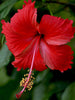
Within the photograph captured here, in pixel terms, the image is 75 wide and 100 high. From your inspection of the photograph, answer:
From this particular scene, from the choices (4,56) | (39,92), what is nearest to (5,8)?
(4,56)

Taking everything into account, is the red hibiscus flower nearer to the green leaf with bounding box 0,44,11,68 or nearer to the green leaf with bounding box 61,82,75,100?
the green leaf with bounding box 0,44,11,68

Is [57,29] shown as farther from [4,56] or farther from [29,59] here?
Answer: [4,56]

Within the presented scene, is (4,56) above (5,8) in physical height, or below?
below

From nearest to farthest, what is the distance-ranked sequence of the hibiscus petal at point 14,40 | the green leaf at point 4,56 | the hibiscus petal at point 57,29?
the hibiscus petal at point 57,29, the hibiscus petal at point 14,40, the green leaf at point 4,56

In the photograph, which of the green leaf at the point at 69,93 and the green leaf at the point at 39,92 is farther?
the green leaf at the point at 39,92

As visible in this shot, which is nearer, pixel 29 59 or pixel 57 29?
pixel 57 29

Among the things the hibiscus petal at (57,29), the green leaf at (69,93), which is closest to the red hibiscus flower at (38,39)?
the hibiscus petal at (57,29)

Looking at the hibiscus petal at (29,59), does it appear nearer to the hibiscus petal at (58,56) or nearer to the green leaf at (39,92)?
the hibiscus petal at (58,56)
